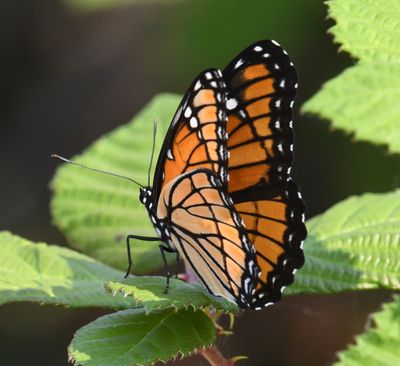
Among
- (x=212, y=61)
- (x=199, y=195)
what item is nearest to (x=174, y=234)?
(x=199, y=195)

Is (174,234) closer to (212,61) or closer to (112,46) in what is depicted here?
(212,61)

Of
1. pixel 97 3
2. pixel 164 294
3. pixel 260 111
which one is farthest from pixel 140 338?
pixel 97 3

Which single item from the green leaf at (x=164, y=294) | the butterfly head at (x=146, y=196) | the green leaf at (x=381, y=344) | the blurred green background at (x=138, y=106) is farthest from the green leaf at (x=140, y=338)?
the blurred green background at (x=138, y=106)

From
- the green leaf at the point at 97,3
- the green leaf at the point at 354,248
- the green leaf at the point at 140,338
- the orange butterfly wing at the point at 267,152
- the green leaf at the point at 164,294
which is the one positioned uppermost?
the green leaf at the point at 97,3

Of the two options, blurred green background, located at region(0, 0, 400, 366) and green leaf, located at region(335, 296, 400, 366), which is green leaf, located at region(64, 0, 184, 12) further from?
green leaf, located at region(335, 296, 400, 366)

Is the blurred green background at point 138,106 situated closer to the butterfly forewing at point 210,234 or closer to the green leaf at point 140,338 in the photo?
the butterfly forewing at point 210,234

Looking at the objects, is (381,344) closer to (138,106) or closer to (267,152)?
(267,152)
